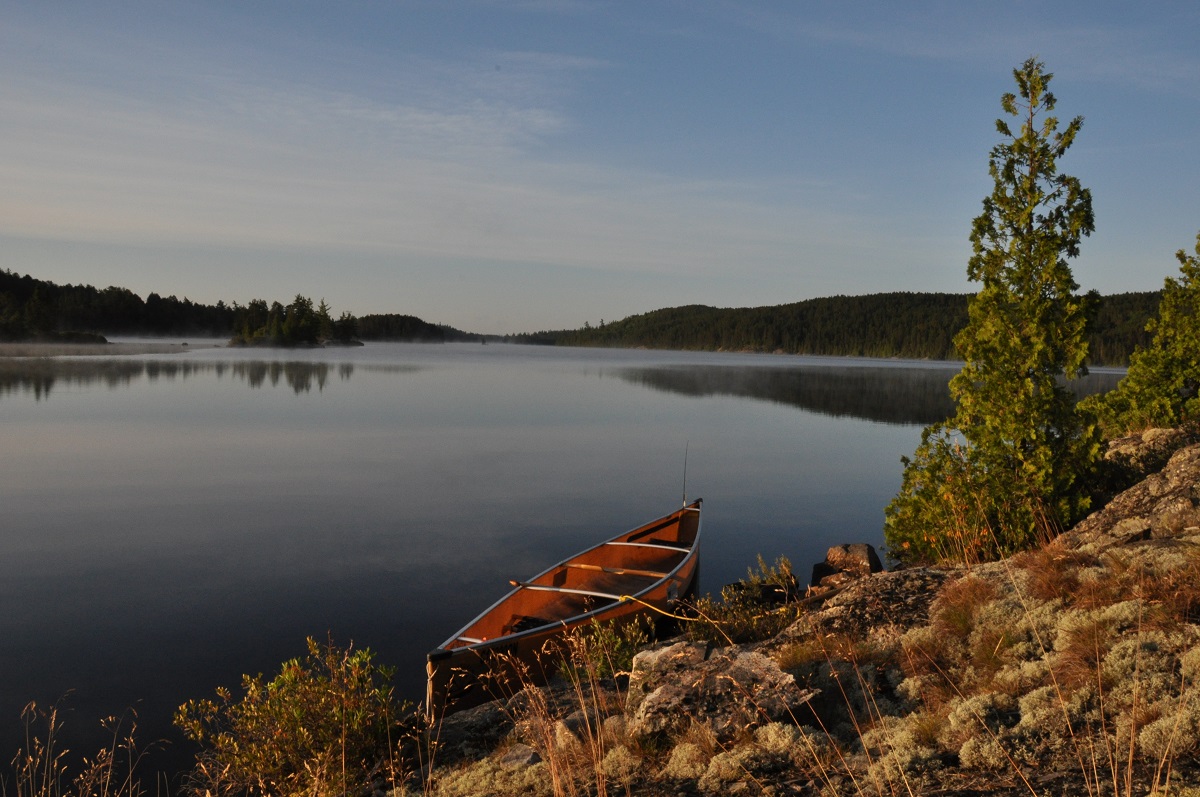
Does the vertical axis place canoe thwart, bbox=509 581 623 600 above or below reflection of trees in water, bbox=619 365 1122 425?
Answer: below

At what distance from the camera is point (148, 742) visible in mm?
7918

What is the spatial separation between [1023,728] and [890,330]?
642 ft

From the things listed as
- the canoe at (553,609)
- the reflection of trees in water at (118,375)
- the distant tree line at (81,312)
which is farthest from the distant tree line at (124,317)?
the canoe at (553,609)

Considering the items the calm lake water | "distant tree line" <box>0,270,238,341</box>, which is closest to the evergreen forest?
"distant tree line" <box>0,270,238,341</box>

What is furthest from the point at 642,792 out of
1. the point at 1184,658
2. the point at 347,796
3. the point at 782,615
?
the point at 782,615

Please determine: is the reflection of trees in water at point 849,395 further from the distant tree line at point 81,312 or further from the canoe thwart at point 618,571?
the distant tree line at point 81,312

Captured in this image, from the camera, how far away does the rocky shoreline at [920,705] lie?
4668mm

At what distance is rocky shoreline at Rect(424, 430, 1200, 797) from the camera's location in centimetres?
467

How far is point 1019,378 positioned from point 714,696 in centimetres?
783

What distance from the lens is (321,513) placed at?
17484 millimetres

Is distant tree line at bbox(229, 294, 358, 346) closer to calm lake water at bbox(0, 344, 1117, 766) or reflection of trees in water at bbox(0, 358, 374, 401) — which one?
reflection of trees in water at bbox(0, 358, 374, 401)

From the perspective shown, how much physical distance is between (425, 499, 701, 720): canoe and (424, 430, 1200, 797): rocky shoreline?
1.48 ft

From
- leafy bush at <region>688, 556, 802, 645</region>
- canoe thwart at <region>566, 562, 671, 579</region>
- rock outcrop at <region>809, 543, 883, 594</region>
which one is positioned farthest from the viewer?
rock outcrop at <region>809, 543, 883, 594</region>

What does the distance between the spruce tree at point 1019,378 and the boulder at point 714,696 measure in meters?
5.90
